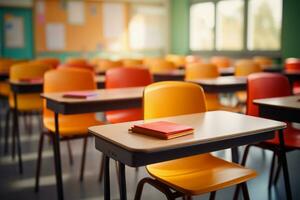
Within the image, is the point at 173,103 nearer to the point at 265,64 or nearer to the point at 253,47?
the point at 265,64

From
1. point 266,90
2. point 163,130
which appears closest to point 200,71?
point 266,90

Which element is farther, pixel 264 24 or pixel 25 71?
pixel 264 24

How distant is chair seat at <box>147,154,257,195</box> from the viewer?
175cm

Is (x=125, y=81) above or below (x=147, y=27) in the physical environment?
below

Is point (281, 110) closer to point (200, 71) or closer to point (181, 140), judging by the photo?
point (181, 140)

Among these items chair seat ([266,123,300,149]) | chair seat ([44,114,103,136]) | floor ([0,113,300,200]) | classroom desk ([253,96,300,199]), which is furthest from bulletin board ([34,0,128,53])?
classroom desk ([253,96,300,199])

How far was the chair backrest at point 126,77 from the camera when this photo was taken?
11.0 ft

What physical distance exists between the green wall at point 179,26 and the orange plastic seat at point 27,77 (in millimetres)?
6662

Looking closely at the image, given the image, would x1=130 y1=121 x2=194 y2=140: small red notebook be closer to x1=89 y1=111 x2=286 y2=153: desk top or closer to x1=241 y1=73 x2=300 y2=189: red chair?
x1=89 y1=111 x2=286 y2=153: desk top

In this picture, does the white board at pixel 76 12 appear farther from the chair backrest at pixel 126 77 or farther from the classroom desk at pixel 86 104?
the classroom desk at pixel 86 104

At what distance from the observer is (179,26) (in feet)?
35.2

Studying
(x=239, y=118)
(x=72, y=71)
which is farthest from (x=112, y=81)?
(x=239, y=118)

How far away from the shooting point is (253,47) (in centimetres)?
862

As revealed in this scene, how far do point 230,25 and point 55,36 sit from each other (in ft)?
Answer: 13.8
